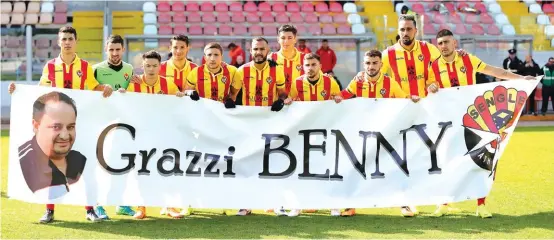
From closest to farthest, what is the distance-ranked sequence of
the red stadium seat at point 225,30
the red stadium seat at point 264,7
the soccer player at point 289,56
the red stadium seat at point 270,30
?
the soccer player at point 289,56 < the red stadium seat at point 225,30 < the red stadium seat at point 270,30 < the red stadium seat at point 264,7

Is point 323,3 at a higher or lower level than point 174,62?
higher

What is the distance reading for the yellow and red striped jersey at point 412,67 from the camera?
294 inches

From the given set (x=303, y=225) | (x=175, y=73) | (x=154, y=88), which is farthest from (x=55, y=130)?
(x=303, y=225)

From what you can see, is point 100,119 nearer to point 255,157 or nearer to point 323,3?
point 255,157

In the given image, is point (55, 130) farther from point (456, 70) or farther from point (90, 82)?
point (456, 70)

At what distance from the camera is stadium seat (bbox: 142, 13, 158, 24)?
20.9 m

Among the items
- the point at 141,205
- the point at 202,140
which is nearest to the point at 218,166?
the point at 202,140

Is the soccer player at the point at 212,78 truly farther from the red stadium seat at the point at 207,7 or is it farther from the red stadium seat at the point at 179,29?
the red stadium seat at the point at 207,7

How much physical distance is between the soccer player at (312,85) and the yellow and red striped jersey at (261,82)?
182mm

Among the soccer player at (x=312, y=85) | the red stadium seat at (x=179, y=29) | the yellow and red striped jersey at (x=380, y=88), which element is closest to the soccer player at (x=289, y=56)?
the soccer player at (x=312, y=85)

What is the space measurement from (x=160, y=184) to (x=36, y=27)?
1306 centimetres

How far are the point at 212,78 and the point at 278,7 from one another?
15257mm

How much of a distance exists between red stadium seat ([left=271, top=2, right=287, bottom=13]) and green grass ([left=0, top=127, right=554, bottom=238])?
578 inches

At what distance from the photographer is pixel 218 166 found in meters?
6.91
